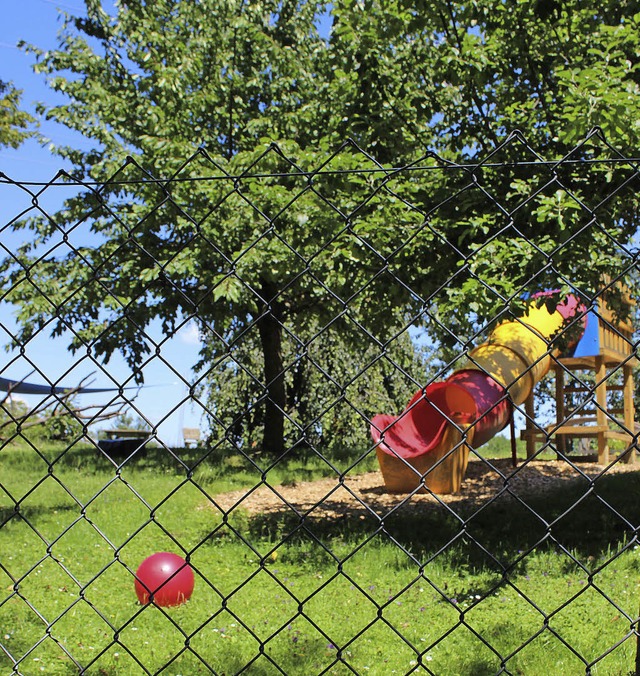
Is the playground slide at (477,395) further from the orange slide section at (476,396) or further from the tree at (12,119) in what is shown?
the tree at (12,119)

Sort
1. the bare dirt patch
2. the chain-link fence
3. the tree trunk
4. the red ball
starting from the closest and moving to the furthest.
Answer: the chain-link fence < the red ball < the bare dirt patch < the tree trunk

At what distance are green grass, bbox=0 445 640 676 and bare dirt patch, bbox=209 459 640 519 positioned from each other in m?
0.34

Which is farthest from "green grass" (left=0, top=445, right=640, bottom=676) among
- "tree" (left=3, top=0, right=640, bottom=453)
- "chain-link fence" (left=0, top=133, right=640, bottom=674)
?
"tree" (left=3, top=0, right=640, bottom=453)

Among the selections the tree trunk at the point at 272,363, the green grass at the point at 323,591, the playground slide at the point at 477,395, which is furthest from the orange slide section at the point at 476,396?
the tree trunk at the point at 272,363

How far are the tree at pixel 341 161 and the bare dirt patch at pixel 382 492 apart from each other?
1731 mm

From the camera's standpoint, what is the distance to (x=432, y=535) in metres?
6.29

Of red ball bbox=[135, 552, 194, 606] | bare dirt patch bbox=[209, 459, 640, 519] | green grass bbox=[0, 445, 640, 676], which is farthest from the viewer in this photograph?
bare dirt patch bbox=[209, 459, 640, 519]

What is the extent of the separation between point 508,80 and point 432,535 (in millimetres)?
4127

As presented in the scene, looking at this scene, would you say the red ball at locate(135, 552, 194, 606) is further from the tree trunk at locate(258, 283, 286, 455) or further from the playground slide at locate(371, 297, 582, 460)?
the tree trunk at locate(258, 283, 286, 455)

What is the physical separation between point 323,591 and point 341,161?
416 cm

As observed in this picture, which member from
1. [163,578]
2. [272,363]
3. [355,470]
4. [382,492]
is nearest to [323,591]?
[163,578]

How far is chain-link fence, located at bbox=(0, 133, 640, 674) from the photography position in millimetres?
1931

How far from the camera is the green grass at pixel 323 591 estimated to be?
346 cm

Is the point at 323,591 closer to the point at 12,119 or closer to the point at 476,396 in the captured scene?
the point at 476,396
